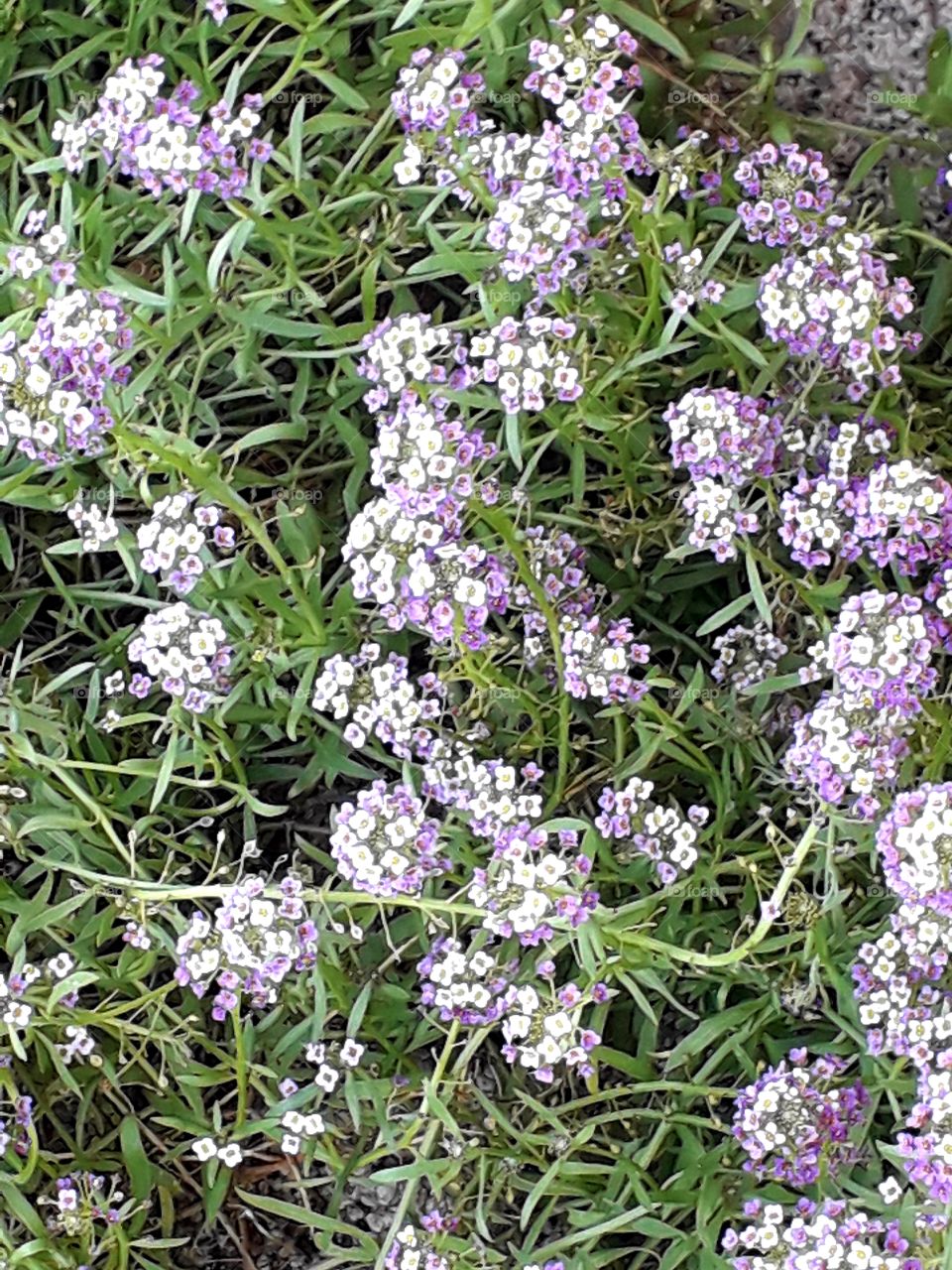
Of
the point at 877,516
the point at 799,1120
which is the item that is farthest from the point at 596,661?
the point at 799,1120

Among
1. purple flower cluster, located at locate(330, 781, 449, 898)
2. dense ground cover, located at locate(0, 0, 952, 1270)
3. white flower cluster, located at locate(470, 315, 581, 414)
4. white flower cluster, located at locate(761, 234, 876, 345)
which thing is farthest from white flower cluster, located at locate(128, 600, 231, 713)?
white flower cluster, located at locate(761, 234, 876, 345)

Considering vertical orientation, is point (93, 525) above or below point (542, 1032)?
above

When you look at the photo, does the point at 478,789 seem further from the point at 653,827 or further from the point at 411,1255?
the point at 411,1255

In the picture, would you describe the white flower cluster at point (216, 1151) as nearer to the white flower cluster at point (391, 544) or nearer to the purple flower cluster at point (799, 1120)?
the purple flower cluster at point (799, 1120)

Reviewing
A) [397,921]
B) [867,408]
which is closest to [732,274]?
[867,408]

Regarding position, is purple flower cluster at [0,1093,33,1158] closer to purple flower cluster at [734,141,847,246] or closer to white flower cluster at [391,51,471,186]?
white flower cluster at [391,51,471,186]

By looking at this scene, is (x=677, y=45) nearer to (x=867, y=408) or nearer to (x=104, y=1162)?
(x=867, y=408)
